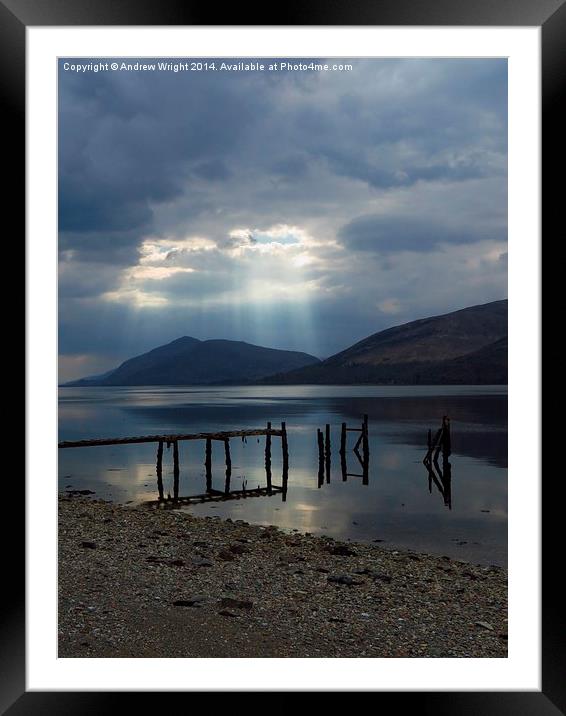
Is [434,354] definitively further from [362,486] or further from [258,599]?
[258,599]

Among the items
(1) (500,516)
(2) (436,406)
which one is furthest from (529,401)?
(2) (436,406)

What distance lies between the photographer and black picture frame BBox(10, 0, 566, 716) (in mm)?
3008

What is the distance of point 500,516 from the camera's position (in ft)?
46.1

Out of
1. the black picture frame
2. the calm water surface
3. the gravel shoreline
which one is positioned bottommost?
the calm water surface

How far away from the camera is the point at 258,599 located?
17.7 ft

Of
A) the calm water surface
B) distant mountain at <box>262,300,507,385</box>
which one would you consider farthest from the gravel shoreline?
distant mountain at <box>262,300,507,385</box>

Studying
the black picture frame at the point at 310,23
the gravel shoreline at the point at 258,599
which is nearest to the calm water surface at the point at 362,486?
the gravel shoreline at the point at 258,599

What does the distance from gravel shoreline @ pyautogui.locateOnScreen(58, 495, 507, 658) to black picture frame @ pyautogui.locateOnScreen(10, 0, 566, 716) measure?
35.2 inches

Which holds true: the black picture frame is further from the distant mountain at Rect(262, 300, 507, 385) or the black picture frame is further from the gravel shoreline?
the distant mountain at Rect(262, 300, 507, 385)

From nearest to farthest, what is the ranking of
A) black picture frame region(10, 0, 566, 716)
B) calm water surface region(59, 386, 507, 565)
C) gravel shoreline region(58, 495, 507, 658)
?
black picture frame region(10, 0, 566, 716) → gravel shoreline region(58, 495, 507, 658) → calm water surface region(59, 386, 507, 565)

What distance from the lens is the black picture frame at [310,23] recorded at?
3.01m

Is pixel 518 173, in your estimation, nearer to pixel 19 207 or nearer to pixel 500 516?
pixel 19 207

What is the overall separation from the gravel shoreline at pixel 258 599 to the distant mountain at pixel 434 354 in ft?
384

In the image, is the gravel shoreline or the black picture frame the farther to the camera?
the gravel shoreline
